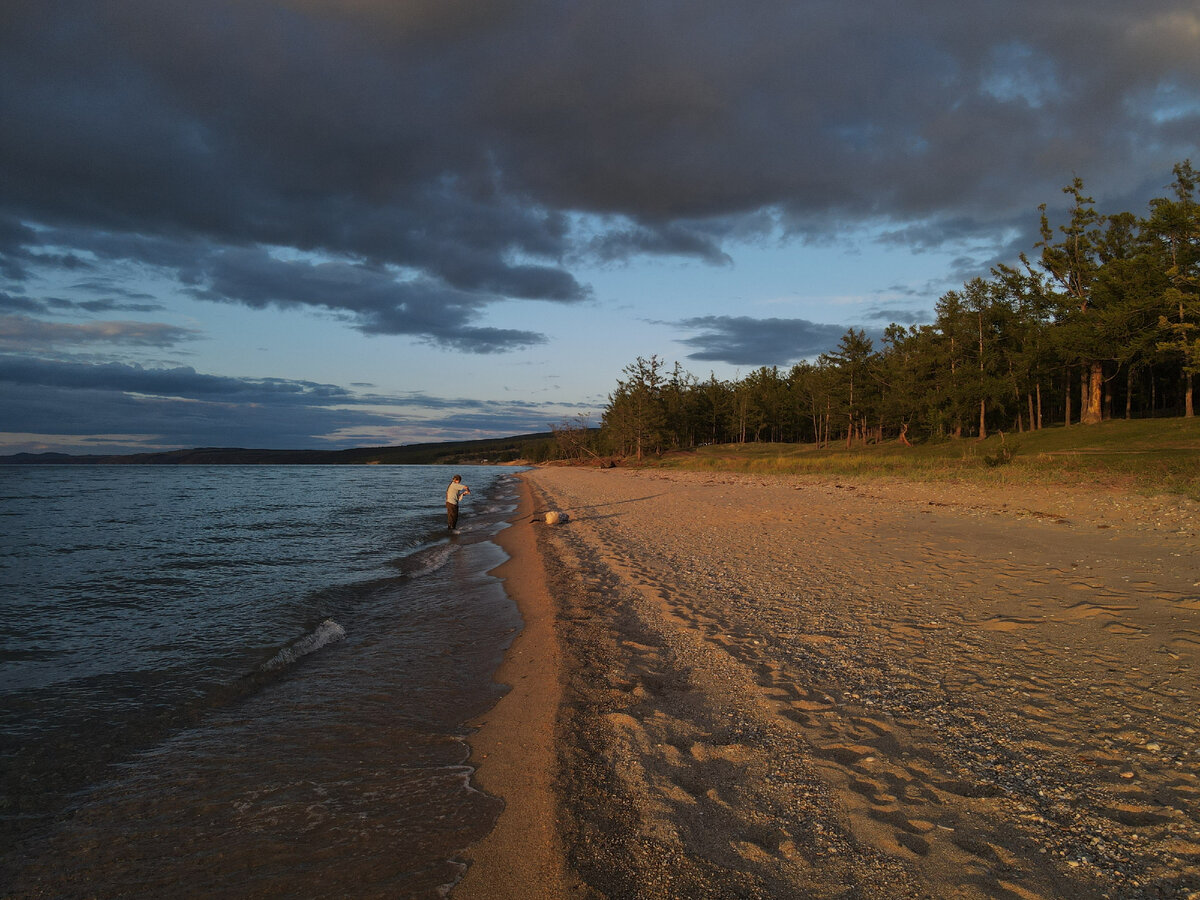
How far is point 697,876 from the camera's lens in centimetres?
297

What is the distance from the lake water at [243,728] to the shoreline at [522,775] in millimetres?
155

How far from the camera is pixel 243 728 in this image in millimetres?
5488

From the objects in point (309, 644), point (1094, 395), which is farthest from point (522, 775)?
point (1094, 395)

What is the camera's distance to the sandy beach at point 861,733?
299cm

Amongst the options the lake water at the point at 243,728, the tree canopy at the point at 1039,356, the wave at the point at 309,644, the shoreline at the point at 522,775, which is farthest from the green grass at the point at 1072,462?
the wave at the point at 309,644

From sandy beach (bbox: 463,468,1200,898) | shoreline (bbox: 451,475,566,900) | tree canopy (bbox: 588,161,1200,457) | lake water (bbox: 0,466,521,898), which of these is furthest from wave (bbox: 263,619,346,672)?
tree canopy (bbox: 588,161,1200,457)

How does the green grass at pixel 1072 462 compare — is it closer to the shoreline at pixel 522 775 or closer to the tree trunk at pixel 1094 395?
the tree trunk at pixel 1094 395

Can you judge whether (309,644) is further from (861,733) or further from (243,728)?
(861,733)

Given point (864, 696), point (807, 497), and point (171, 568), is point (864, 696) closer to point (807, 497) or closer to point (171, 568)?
point (171, 568)

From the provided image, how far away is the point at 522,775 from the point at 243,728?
3.21 metres

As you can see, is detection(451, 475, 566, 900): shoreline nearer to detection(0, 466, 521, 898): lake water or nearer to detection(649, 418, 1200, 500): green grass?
detection(0, 466, 521, 898): lake water

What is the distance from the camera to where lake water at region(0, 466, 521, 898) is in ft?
11.5

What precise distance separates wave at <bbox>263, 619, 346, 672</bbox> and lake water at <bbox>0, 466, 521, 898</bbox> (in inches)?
1.6

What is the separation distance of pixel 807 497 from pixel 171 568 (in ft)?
66.3
